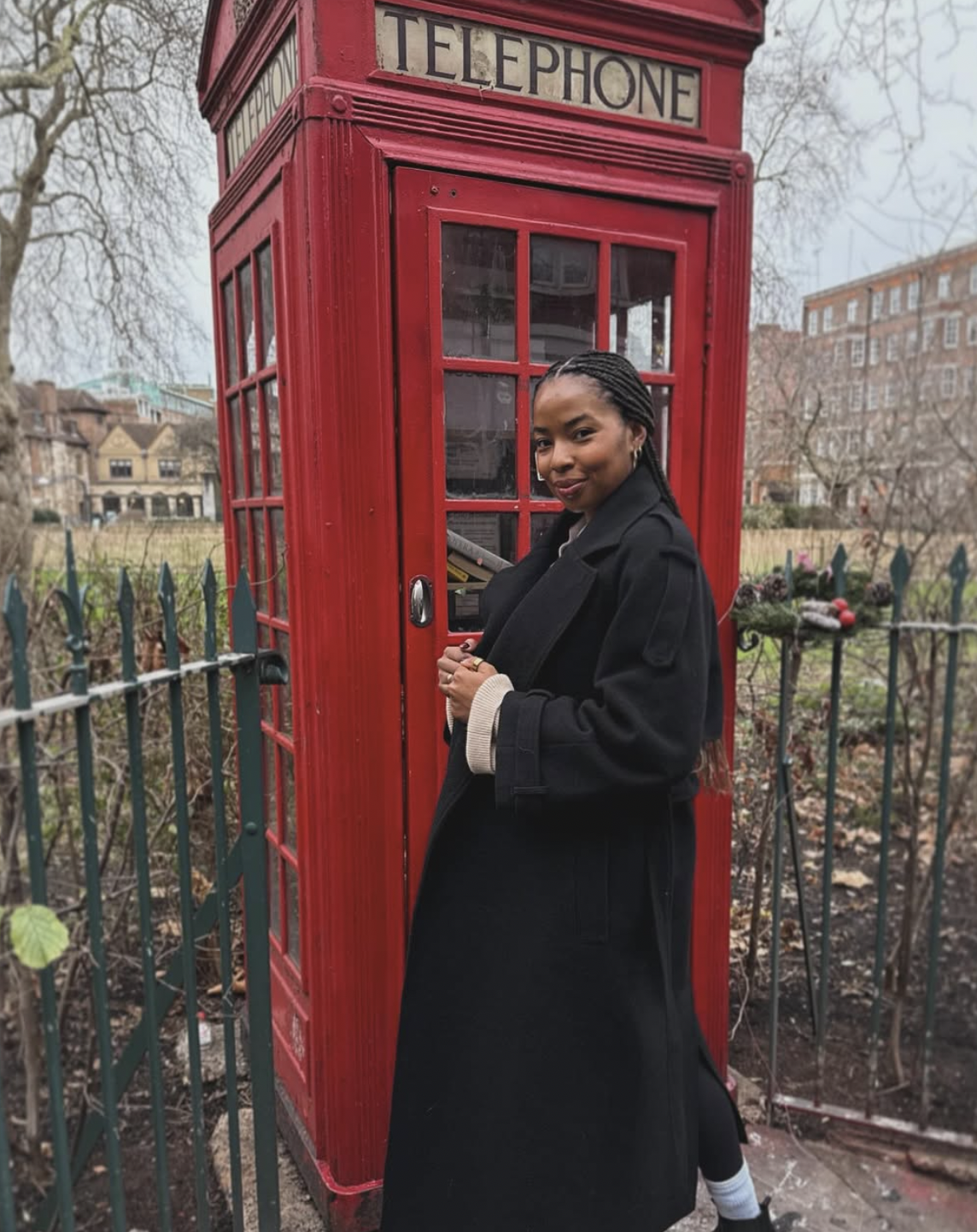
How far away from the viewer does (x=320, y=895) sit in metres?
2.03

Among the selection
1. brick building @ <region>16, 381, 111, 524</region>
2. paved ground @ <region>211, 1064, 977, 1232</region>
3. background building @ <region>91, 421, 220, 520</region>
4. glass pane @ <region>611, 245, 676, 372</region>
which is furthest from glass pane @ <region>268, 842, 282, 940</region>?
brick building @ <region>16, 381, 111, 524</region>

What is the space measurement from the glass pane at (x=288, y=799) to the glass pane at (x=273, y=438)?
0.78 m

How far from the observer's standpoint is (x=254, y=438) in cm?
246

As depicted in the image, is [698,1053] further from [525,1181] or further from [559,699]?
[559,699]

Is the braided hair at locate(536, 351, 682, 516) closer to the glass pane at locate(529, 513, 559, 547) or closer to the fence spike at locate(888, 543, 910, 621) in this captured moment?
the glass pane at locate(529, 513, 559, 547)

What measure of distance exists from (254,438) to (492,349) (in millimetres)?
828

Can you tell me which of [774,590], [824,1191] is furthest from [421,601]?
[824,1191]

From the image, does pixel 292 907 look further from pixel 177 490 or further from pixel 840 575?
pixel 177 490

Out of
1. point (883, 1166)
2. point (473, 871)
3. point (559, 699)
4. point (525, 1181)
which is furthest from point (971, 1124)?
point (559, 699)

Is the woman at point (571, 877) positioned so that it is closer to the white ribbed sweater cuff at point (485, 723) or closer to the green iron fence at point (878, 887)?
the white ribbed sweater cuff at point (485, 723)

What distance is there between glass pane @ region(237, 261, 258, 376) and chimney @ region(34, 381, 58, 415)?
5453mm

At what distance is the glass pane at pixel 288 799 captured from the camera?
93.8 inches

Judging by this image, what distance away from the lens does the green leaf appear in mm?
1229

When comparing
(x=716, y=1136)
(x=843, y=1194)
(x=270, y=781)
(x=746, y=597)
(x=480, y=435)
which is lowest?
(x=843, y=1194)
